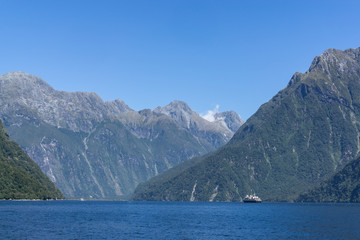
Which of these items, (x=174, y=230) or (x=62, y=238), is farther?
(x=174, y=230)

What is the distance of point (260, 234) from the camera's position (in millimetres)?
140000

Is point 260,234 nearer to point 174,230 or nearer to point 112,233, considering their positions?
point 174,230

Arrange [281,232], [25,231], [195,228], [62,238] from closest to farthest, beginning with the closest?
[62,238] → [25,231] → [281,232] → [195,228]

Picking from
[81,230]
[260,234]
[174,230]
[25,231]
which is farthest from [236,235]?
[25,231]

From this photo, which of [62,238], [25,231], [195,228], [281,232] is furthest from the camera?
[195,228]

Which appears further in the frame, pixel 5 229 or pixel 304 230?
pixel 304 230

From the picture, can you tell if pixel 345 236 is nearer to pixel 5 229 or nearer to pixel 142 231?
pixel 142 231

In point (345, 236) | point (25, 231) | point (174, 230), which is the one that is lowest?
point (345, 236)

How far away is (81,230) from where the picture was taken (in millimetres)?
144625

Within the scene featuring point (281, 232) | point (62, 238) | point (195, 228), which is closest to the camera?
point (62, 238)

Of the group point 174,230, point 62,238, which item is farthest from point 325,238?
point 62,238

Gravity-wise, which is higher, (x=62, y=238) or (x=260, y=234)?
(x=62, y=238)

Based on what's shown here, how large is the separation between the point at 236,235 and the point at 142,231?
94.0ft

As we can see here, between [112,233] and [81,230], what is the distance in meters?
11.5
